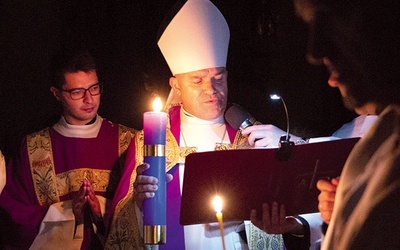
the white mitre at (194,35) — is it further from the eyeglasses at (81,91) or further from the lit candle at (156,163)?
the lit candle at (156,163)

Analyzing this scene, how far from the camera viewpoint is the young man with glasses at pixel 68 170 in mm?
4477

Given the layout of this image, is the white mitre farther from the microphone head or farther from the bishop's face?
the microphone head

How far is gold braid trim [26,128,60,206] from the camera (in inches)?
186

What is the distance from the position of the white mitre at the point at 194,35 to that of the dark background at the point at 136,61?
0.60 metres

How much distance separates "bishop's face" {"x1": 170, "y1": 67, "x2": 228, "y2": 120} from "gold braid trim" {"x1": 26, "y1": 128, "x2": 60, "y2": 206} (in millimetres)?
1173

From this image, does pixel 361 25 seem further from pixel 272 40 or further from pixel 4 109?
pixel 4 109

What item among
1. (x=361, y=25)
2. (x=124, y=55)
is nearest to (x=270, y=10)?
(x=124, y=55)

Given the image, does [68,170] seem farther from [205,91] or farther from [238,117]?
[238,117]

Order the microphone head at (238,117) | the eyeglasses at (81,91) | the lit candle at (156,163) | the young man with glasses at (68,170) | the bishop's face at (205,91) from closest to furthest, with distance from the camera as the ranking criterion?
the lit candle at (156,163) → the microphone head at (238,117) → the bishop's face at (205,91) → the young man with glasses at (68,170) → the eyeglasses at (81,91)

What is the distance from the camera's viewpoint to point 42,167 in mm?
4812

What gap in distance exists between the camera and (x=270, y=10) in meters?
5.06

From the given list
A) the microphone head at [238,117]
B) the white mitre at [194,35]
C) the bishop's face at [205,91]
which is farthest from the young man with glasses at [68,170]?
the microphone head at [238,117]

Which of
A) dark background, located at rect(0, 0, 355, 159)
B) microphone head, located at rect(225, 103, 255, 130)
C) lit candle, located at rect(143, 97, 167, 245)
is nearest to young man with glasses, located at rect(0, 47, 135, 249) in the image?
dark background, located at rect(0, 0, 355, 159)

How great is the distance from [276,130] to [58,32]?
255cm
